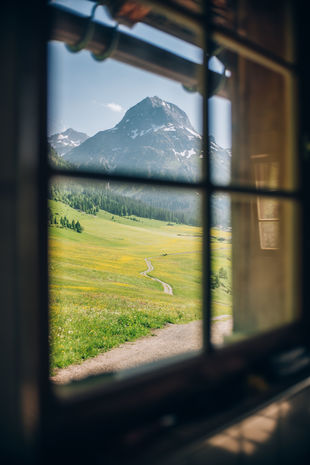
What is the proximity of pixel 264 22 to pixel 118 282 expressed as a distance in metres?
14.1

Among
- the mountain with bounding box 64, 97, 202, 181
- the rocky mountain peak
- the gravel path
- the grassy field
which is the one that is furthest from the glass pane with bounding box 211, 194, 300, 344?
the grassy field

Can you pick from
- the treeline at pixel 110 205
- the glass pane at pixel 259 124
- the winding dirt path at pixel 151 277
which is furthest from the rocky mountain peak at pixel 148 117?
the winding dirt path at pixel 151 277

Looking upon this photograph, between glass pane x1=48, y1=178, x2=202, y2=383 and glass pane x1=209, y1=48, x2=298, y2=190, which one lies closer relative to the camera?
glass pane x1=209, y1=48, x2=298, y2=190

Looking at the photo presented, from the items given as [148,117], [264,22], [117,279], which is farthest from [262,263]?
[117,279]

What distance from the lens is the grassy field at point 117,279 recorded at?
13.3 m

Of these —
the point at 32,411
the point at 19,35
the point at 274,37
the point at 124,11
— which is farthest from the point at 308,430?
the point at 124,11

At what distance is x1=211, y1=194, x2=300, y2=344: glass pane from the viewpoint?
1.53m

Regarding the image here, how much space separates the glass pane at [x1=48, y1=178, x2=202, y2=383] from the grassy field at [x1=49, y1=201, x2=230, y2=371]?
1.5 inches

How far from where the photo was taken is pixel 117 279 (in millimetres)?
15430

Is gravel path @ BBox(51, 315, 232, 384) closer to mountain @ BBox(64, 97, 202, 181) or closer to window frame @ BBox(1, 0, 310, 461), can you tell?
mountain @ BBox(64, 97, 202, 181)

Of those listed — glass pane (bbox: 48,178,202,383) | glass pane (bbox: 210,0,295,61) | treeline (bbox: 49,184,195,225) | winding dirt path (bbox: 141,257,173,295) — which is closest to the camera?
glass pane (bbox: 210,0,295,61)

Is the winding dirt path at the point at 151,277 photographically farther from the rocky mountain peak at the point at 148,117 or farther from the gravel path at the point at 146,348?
the rocky mountain peak at the point at 148,117

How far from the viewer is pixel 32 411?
652 millimetres

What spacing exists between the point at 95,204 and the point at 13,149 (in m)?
13.3
